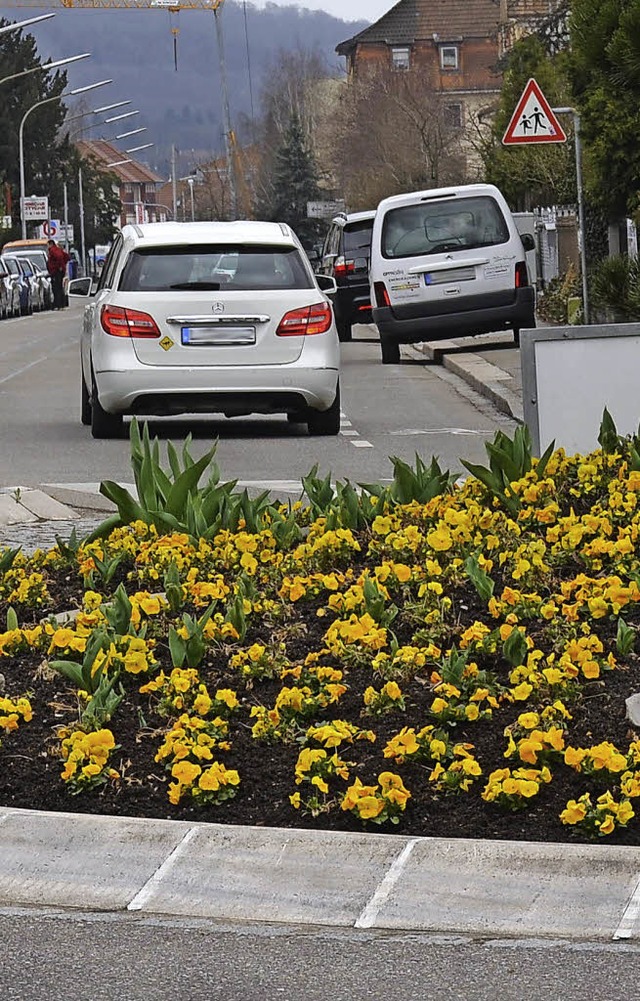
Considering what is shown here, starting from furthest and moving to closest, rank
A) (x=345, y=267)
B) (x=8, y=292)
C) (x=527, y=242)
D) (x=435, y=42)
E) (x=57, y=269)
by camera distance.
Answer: (x=435, y=42), (x=57, y=269), (x=8, y=292), (x=345, y=267), (x=527, y=242)

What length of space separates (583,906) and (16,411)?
1601cm

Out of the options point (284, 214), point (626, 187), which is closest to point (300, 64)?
point (284, 214)

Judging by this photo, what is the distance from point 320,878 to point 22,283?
177 feet

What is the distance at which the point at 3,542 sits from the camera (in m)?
10.5

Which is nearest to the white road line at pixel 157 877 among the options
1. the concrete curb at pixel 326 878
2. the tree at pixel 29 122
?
the concrete curb at pixel 326 878

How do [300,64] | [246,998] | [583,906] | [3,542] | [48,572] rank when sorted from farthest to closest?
[300,64]
[3,542]
[48,572]
[583,906]
[246,998]

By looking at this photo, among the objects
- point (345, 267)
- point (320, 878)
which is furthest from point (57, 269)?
point (320, 878)

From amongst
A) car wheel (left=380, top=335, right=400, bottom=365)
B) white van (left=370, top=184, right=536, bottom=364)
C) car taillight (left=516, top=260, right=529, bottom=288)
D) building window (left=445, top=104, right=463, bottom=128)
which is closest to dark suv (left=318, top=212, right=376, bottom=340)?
car wheel (left=380, top=335, right=400, bottom=365)

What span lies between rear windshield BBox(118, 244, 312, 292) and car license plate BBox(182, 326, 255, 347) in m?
0.32

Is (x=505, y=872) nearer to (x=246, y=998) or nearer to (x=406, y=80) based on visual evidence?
(x=246, y=998)

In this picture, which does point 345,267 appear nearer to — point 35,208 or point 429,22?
point 35,208

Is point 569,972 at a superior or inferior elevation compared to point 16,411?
superior

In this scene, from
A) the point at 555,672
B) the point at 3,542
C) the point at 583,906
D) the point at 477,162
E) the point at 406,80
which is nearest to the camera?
the point at 583,906

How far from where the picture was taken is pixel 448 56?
13300 centimetres
